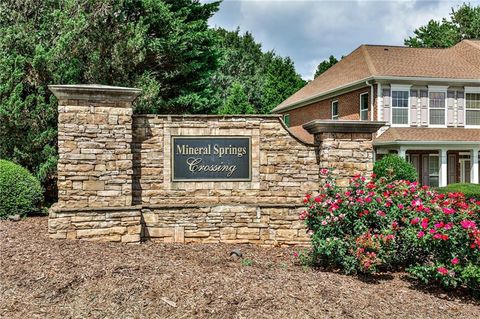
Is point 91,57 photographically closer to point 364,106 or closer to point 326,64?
point 364,106

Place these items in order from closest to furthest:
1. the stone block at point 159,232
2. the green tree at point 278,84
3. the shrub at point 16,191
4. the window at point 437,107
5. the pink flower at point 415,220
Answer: the pink flower at point 415,220, the stone block at point 159,232, the shrub at point 16,191, the window at point 437,107, the green tree at point 278,84

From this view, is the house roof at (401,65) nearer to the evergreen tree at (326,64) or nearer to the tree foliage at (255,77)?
the tree foliage at (255,77)

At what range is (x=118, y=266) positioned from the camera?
16.2 feet

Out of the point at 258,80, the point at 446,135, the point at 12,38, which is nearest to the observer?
the point at 12,38

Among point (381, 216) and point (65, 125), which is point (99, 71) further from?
point (381, 216)

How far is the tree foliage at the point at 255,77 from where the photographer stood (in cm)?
3075

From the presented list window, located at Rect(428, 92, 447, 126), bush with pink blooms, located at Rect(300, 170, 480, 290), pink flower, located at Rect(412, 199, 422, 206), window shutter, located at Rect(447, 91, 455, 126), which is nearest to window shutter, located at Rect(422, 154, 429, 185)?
window, located at Rect(428, 92, 447, 126)

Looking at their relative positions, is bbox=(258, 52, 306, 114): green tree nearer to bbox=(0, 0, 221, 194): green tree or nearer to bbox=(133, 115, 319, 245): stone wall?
bbox=(0, 0, 221, 194): green tree

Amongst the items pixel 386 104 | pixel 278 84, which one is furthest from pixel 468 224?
pixel 278 84

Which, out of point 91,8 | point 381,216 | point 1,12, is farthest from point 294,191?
point 1,12

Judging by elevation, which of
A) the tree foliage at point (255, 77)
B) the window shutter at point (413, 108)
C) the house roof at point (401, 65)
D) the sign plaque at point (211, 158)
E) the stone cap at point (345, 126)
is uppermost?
the tree foliage at point (255, 77)

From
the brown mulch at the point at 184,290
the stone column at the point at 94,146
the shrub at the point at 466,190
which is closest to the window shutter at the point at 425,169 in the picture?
the shrub at the point at 466,190

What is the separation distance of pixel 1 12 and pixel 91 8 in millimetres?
2083

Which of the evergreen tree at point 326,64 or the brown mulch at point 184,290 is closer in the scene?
the brown mulch at point 184,290
